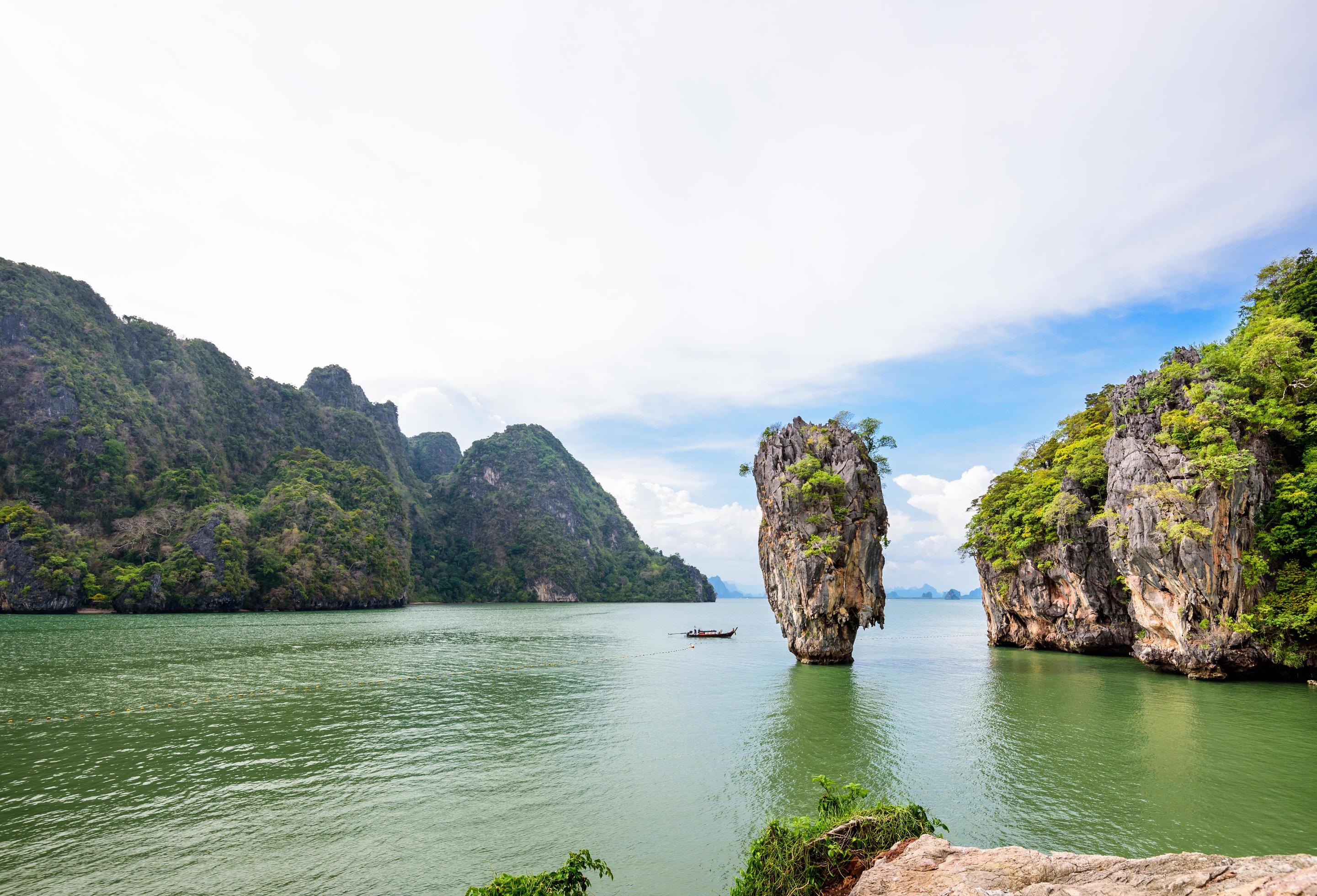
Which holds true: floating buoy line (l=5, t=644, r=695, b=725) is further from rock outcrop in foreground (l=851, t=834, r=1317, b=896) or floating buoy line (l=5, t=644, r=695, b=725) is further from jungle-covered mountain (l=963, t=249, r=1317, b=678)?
jungle-covered mountain (l=963, t=249, r=1317, b=678)

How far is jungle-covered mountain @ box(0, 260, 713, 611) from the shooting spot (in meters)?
74.6

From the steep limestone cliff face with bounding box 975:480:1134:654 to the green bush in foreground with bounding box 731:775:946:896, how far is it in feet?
101

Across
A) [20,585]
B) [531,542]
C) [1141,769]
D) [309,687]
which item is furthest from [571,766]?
[531,542]

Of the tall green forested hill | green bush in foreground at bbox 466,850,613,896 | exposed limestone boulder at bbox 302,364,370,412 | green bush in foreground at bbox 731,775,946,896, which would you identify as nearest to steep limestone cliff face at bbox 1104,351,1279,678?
green bush in foreground at bbox 731,775,946,896

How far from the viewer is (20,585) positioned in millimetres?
65312

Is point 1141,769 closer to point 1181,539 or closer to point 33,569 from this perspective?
point 1181,539

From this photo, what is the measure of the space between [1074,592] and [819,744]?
28.7m

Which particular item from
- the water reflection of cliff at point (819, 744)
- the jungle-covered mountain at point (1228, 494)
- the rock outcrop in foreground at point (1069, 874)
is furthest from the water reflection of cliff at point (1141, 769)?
the rock outcrop in foreground at point (1069, 874)

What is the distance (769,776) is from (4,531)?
94.6 m

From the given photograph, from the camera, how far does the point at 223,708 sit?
22875 mm

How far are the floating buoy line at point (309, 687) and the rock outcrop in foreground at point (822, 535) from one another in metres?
14.6

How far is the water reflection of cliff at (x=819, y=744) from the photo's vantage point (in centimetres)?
1469

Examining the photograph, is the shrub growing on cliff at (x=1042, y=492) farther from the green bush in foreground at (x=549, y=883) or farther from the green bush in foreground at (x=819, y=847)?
the green bush in foreground at (x=549, y=883)

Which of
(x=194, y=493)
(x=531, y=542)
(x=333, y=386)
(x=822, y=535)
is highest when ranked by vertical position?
(x=333, y=386)
